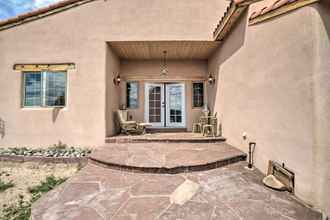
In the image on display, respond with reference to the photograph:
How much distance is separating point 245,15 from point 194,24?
5.77 feet

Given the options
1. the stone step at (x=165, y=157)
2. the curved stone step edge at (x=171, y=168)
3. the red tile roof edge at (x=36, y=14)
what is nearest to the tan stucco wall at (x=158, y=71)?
the red tile roof edge at (x=36, y=14)

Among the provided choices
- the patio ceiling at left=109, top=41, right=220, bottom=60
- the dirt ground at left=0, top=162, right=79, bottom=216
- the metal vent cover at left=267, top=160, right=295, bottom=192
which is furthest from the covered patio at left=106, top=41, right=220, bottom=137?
the metal vent cover at left=267, top=160, right=295, bottom=192

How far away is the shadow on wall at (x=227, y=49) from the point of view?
163 inches

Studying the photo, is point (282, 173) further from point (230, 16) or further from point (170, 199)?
point (230, 16)

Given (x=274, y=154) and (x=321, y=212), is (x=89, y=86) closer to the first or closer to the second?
(x=274, y=154)

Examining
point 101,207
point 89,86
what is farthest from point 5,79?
point 101,207

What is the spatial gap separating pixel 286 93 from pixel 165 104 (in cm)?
567

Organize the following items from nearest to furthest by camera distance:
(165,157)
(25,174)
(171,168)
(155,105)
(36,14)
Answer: (171,168) < (165,157) < (25,174) < (36,14) < (155,105)

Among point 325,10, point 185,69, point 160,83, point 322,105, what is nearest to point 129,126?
point 160,83

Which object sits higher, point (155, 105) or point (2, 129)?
point (155, 105)

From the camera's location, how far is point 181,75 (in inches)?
291

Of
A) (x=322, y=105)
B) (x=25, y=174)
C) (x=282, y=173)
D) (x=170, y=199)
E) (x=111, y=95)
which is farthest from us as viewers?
(x=111, y=95)

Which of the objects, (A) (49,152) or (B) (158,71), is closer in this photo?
(A) (49,152)

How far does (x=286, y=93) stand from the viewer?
2.76 meters
